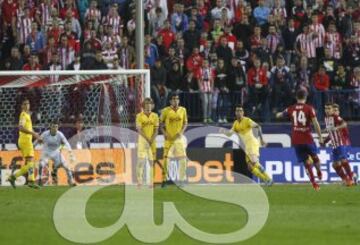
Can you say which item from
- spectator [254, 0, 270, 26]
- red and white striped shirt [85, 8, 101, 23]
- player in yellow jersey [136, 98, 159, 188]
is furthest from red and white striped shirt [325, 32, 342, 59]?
player in yellow jersey [136, 98, 159, 188]

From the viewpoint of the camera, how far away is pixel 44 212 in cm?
1867

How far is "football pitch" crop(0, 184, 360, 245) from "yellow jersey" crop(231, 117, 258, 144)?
2.71 m

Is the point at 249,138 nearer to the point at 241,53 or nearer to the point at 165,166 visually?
the point at 165,166

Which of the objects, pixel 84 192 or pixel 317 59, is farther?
pixel 317 59

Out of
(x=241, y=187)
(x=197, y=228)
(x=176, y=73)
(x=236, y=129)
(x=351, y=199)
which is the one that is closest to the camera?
(x=197, y=228)

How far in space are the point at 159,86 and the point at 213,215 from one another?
1132cm

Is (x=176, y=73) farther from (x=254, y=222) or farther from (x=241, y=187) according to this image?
(x=254, y=222)

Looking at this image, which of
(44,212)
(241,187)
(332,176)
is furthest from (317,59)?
(44,212)

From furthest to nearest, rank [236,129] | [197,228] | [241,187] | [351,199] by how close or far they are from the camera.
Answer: [236,129]
[241,187]
[351,199]
[197,228]

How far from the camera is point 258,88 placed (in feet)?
95.4

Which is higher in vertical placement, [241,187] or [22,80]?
[22,80]

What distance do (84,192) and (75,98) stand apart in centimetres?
497

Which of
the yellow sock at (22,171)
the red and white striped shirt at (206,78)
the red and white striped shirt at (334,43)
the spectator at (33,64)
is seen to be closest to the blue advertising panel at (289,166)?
the red and white striped shirt at (206,78)

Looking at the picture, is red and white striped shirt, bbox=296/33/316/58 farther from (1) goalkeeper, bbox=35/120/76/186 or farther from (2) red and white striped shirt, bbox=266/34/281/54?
(1) goalkeeper, bbox=35/120/76/186
